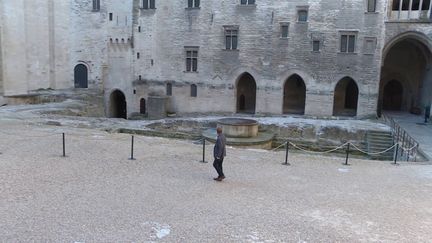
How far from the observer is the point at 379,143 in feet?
62.8

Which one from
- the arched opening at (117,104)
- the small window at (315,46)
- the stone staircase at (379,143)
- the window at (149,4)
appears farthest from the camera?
the arched opening at (117,104)

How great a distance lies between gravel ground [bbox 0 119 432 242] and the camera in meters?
6.93

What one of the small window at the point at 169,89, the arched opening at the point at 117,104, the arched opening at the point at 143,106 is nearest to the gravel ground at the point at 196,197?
the small window at the point at 169,89

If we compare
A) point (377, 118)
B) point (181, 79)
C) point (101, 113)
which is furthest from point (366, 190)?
point (101, 113)

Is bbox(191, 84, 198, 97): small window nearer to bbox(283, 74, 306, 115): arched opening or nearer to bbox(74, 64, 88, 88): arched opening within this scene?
bbox(283, 74, 306, 115): arched opening

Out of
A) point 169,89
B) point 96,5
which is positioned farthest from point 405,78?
point 96,5

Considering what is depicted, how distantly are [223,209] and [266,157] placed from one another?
5666mm

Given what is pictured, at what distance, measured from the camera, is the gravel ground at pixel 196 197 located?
6930 mm

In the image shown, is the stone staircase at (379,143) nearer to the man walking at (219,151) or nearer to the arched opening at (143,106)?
the man walking at (219,151)

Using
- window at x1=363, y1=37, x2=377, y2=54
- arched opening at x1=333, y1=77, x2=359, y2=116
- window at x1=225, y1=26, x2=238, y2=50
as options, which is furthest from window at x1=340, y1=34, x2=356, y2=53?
window at x1=225, y1=26, x2=238, y2=50

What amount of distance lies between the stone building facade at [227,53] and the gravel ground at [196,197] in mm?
12787

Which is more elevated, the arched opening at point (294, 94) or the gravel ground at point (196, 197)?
the arched opening at point (294, 94)

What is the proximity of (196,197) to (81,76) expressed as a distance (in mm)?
25085

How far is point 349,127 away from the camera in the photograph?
829 inches
